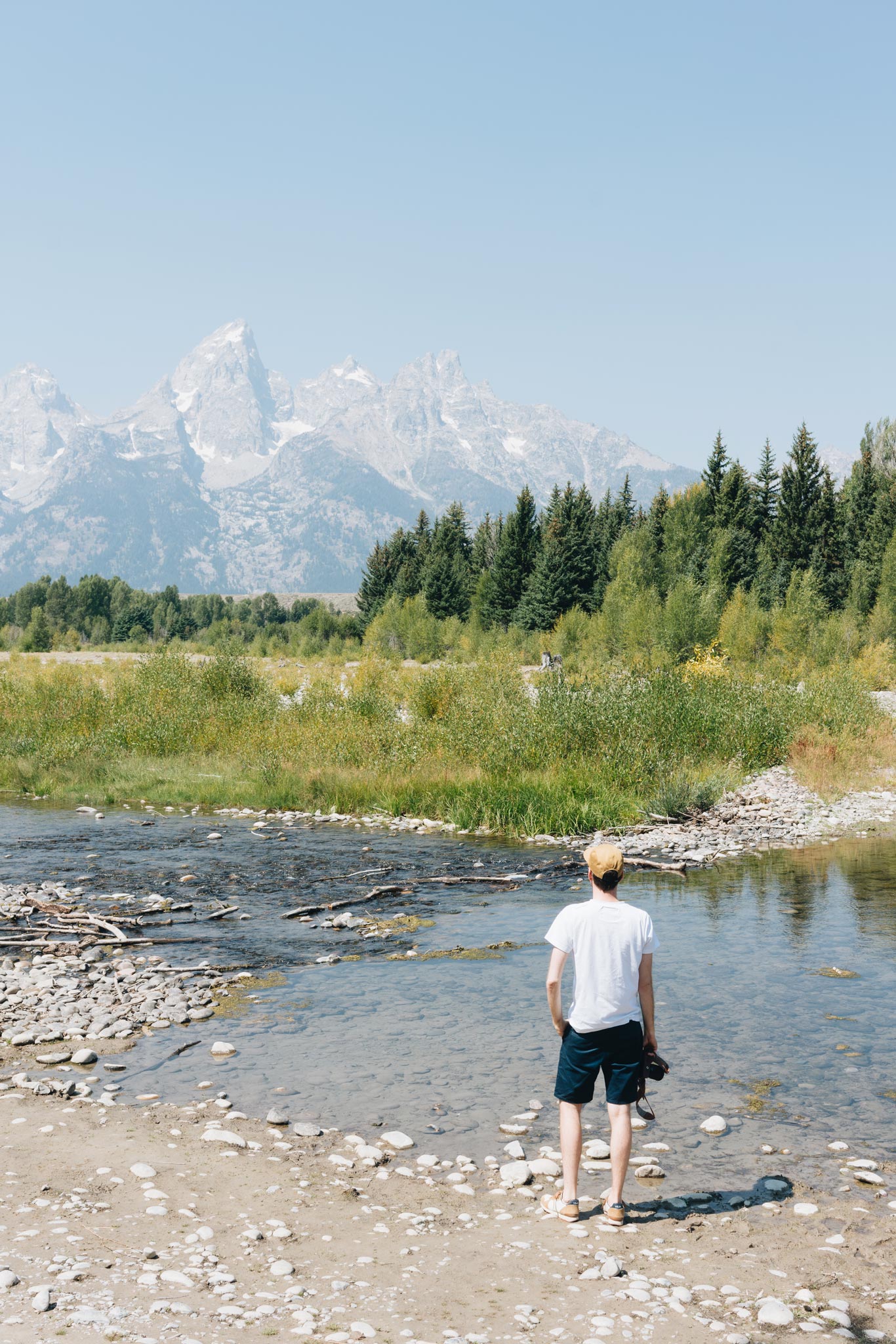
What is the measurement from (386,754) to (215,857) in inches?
347

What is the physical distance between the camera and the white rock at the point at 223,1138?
8117mm

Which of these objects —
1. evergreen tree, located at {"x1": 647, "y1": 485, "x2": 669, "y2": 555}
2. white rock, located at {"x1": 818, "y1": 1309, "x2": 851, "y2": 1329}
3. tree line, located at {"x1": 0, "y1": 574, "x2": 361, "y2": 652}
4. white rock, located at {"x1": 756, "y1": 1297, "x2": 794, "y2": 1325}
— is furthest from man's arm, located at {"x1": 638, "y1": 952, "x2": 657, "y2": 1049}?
tree line, located at {"x1": 0, "y1": 574, "x2": 361, "y2": 652}

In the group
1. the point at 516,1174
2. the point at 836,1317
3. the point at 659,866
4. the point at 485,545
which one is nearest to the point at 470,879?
the point at 659,866

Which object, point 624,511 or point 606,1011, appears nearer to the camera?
point 606,1011

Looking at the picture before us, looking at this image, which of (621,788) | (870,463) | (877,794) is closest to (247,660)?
(621,788)

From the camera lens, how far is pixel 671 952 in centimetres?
1416

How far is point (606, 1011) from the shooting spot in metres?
6.77

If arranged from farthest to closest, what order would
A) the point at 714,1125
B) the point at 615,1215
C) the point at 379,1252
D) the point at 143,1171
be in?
the point at 714,1125
the point at 143,1171
the point at 615,1215
the point at 379,1252

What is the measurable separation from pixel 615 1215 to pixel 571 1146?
488mm

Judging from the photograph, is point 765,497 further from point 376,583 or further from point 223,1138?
point 223,1138

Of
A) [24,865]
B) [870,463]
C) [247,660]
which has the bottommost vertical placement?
[24,865]

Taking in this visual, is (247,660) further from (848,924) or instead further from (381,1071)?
(381,1071)

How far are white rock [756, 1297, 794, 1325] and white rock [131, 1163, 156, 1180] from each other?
13.7 feet

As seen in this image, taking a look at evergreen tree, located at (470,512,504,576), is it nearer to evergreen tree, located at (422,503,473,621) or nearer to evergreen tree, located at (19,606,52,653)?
evergreen tree, located at (422,503,473,621)
